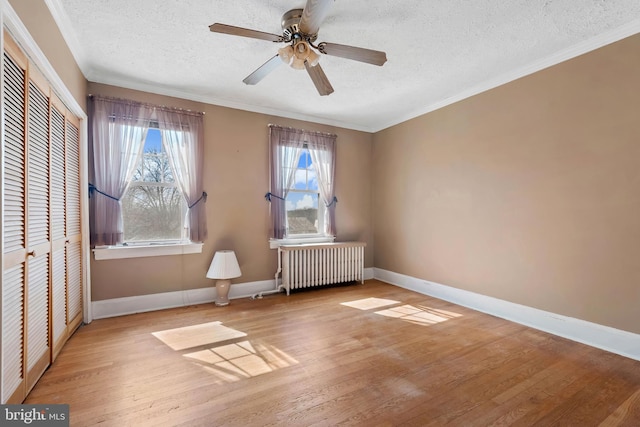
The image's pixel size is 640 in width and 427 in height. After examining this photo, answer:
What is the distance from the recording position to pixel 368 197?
5301 millimetres

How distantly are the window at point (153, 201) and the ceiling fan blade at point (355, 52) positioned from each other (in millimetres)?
2472

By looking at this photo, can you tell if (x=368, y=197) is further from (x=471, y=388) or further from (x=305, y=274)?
(x=471, y=388)

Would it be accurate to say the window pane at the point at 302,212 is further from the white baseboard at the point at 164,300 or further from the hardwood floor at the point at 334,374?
the hardwood floor at the point at 334,374

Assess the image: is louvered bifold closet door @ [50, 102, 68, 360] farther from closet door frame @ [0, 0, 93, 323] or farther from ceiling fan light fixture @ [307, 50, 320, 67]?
ceiling fan light fixture @ [307, 50, 320, 67]

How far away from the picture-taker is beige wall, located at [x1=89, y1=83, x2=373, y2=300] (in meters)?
3.47

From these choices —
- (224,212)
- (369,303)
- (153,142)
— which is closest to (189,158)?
(153,142)

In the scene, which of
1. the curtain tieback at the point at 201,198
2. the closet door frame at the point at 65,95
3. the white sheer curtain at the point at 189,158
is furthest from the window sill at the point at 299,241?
the closet door frame at the point at 65,95

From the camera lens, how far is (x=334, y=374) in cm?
219

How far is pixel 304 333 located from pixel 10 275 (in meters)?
2.21

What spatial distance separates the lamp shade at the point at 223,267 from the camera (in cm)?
369

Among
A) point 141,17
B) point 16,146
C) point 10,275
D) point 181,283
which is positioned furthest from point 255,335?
point 141,17

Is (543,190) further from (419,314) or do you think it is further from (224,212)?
(224,212)

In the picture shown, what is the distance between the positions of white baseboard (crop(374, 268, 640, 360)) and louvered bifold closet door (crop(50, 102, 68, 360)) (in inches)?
163

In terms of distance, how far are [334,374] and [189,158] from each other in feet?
9.91
